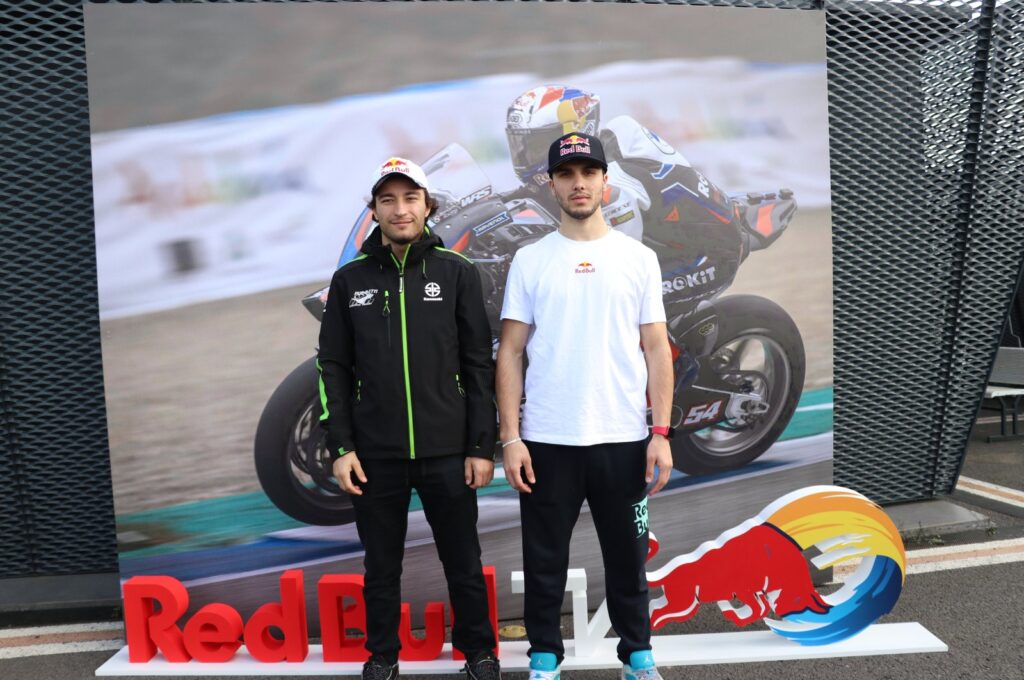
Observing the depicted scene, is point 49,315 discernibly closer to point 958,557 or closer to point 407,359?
point 407,359

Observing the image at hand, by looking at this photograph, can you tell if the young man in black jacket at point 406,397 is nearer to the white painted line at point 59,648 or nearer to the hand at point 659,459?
the hand at point 659,459

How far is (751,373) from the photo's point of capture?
3678 millimetres

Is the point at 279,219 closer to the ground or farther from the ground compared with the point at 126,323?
farther from the ground

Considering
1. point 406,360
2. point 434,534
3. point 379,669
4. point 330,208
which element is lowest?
point 379,669

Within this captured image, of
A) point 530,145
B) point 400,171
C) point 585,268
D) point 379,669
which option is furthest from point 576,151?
point 379,669

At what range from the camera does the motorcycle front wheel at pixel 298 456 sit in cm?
344

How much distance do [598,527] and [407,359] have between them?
0.86 metres

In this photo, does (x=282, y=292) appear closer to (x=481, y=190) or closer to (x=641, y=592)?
(x=481, y=190)

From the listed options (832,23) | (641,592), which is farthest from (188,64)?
(832,23)

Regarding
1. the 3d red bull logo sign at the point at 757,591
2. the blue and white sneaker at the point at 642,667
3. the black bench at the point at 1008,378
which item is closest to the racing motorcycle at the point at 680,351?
the 3d red bull logo sign at the point at 757,591

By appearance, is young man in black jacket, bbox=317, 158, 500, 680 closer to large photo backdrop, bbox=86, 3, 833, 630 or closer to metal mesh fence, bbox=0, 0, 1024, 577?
large photo backdrop, bbox=86, 3, 833, 630

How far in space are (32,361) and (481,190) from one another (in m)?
2.28

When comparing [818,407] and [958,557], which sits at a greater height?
[818,407]

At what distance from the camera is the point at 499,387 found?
265 centimetres
